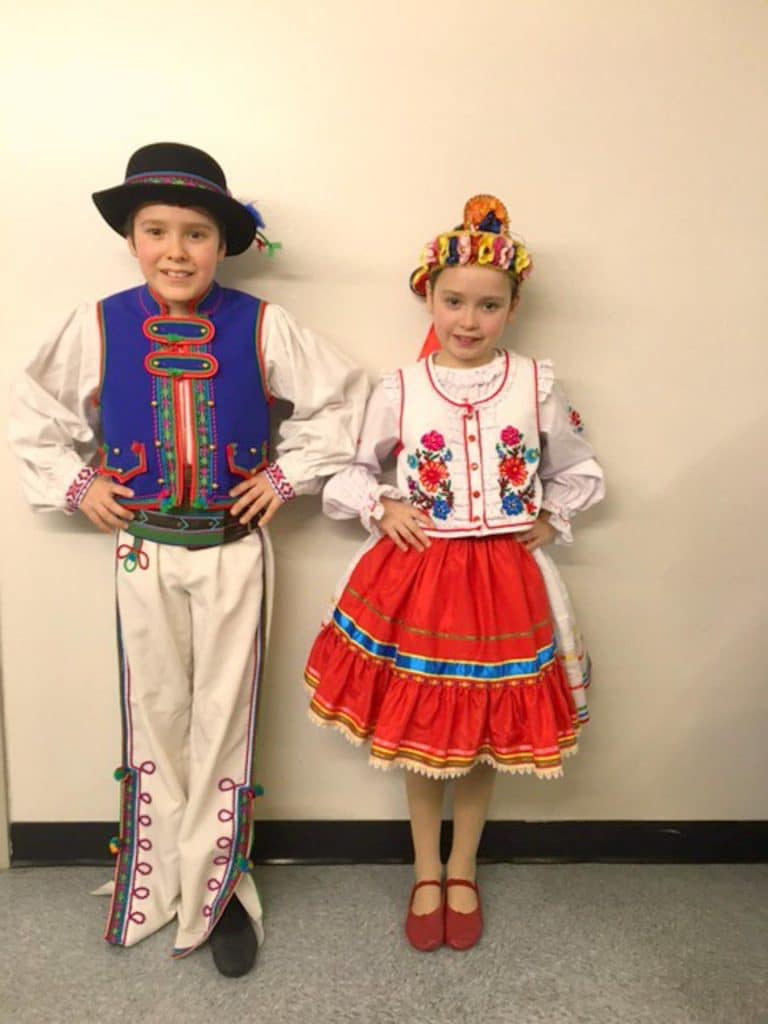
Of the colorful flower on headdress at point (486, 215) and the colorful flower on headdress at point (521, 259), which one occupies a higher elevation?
the colorful flower on headdress at point (486, 215)

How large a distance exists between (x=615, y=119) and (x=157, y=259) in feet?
3.04

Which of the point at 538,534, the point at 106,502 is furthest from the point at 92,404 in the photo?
the point at 538,534

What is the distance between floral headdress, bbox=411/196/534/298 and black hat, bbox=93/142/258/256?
0.34 metres

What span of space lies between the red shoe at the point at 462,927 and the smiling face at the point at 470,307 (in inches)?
43.7

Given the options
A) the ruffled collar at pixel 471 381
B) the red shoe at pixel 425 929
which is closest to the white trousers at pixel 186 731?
the red shoe at pixel 425 929

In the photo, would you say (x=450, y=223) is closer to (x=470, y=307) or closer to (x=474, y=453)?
(x=470, y=307)

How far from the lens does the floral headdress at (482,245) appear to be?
4.16 ft

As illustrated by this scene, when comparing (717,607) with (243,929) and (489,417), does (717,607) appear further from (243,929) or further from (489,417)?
(243,929)

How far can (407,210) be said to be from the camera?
145 centimetres

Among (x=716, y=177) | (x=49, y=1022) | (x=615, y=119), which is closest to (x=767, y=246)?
(x=716, y=177)

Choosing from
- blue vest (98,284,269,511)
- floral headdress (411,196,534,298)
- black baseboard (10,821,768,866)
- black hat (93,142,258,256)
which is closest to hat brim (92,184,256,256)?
black hat (93,142,258,256)

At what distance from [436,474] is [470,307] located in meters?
0.30

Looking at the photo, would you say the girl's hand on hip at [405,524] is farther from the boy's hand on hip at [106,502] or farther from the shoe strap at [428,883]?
the shoe strap at [428,883]

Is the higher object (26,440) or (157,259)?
(157,259)
